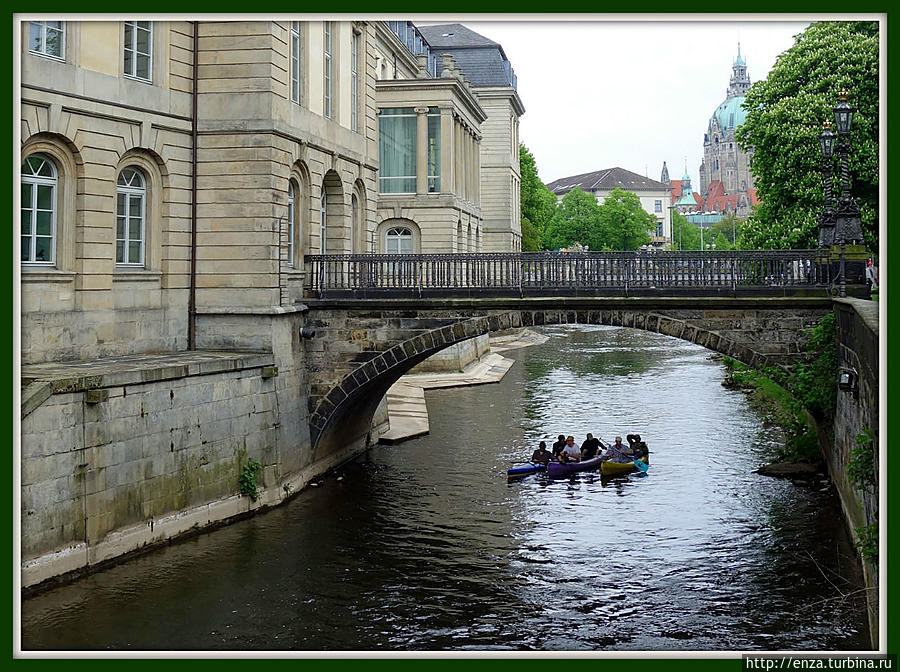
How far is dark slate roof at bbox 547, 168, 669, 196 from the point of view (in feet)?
477

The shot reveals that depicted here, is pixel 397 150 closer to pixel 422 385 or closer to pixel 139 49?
pixel 422 385

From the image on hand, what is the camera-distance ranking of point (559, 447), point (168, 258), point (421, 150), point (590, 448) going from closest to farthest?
point (168, 258)
point (559, 447)
point (590, 448)
point (421, 150)

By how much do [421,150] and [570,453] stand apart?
70.3 feet

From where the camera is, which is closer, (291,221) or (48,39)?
(48,39)

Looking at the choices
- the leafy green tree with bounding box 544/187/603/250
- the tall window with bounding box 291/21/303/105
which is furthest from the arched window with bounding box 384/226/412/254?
the leafy green tree with bounding box 544/187/603/250

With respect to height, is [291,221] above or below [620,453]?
above

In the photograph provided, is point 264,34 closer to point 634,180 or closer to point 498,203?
point 498,203

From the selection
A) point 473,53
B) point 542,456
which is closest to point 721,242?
point 473,53

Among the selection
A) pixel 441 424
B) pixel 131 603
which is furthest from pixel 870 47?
pixel 131 603

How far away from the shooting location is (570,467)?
2566 cm

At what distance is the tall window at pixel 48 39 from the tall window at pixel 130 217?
2.79 metres

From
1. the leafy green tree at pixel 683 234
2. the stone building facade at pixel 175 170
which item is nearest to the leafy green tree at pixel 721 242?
the leafy green tree at pixel 683 234

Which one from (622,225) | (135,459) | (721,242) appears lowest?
(135,459)

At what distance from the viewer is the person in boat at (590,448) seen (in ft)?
86.7
